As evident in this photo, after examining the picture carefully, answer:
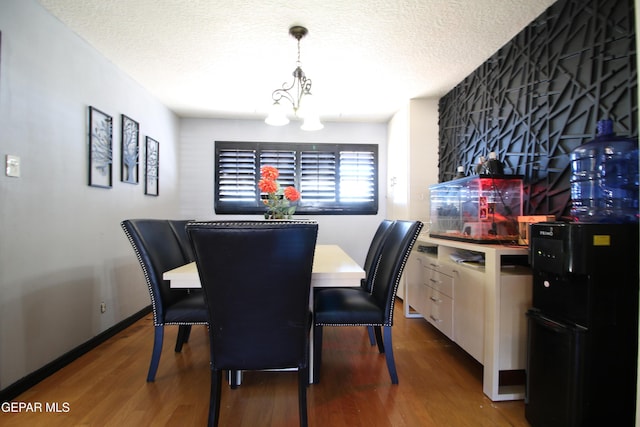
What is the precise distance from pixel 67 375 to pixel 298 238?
6.31 feet

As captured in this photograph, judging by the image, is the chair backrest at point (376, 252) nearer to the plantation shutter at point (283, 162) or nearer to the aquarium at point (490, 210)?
the aquarium at point (490, 210)

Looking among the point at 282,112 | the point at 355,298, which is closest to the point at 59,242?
the point at 282,112

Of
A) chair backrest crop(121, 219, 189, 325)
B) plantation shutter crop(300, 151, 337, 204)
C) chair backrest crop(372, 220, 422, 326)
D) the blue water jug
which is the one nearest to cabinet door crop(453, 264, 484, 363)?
chair backrest crop(372, 220, 422, 326)

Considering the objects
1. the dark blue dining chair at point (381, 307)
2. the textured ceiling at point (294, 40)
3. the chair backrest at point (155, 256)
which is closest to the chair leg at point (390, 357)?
the dark blue dining chair at point (381, 307)

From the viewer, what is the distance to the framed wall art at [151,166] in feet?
10.1

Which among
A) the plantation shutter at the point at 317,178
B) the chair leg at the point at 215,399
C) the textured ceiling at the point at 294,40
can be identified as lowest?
the chair leg at the point at 215,399

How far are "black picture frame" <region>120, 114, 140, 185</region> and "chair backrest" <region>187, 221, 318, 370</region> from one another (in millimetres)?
2121

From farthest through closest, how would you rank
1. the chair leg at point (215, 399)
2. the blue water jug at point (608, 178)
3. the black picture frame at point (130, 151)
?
the black picture frame at point (130, 151) < the blue water jug at point (608, 178) < the chair leg at point (215, 399)

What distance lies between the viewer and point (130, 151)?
9.02 feet

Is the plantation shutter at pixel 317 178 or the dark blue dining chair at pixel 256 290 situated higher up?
the plantation shutter at pixel 317 178

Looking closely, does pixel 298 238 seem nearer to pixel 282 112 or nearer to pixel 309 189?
pixel 282 112

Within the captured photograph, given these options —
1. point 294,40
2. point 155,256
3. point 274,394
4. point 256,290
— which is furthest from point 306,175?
point 256,290

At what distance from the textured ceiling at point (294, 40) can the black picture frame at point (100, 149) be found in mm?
536

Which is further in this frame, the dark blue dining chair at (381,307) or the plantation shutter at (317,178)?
the plantation shutter at (317,178)
